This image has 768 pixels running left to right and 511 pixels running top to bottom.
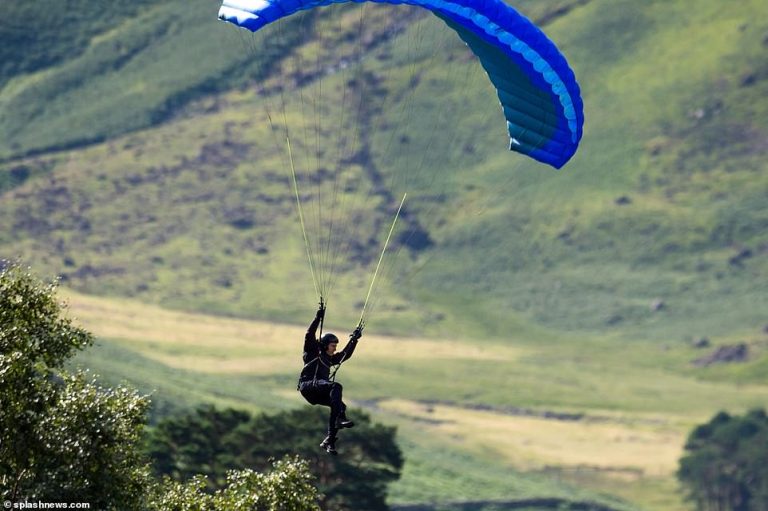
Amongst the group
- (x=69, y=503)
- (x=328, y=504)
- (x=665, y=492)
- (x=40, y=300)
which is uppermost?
(x=665, y=492)

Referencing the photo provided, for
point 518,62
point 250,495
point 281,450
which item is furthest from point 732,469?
point 250,495

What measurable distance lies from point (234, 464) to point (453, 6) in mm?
46231

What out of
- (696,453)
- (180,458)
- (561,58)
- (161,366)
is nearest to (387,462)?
(180,458)

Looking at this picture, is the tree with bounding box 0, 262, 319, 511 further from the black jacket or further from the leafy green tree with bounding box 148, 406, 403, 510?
the leafy green tree with bounding box 148, 406, 403, 510

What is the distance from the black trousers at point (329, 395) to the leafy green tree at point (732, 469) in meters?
107

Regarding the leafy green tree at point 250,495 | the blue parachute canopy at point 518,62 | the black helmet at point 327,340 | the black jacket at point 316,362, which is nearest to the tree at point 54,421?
the leafy green tree at point 250,495

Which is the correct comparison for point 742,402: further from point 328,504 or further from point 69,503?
point 69,503

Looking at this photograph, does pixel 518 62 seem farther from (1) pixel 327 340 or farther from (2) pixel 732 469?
(2) pixel 732 469

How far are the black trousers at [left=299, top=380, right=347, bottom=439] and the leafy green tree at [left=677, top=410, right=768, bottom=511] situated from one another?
352 feet

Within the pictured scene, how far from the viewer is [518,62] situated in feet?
121

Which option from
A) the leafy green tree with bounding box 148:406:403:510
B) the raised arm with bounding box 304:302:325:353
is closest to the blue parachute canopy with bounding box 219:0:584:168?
the raised arm with bounding box 304:302:325:353

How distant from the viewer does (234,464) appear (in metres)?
77.5

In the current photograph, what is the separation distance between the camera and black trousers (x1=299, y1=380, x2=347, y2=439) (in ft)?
108

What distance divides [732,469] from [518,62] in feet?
358
